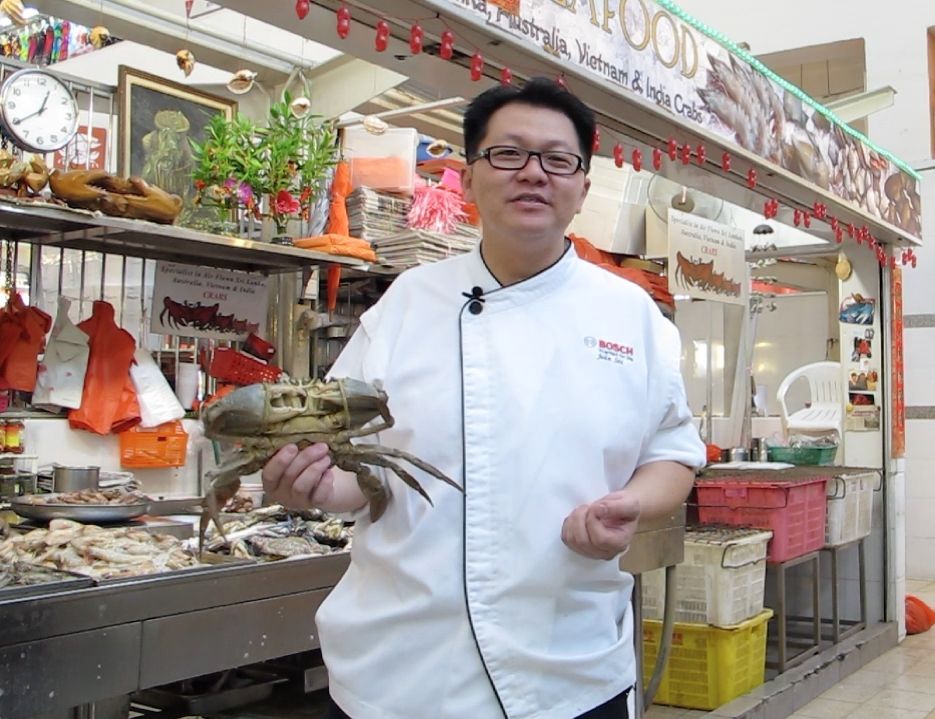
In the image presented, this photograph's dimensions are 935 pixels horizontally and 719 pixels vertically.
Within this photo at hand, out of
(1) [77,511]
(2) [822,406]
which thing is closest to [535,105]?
(1) [77,511]

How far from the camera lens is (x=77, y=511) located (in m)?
3.65

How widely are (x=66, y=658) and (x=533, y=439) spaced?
1.54 m

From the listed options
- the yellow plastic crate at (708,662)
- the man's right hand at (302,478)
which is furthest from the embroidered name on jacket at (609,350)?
the yellow plastic crate at (708,662)

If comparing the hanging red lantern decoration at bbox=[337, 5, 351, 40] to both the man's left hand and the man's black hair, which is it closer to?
the man's black hair

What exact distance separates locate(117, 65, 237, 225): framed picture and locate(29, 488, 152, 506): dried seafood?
1124mm

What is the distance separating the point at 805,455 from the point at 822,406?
0.65 m

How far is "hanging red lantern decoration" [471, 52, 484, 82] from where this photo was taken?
3529 mm

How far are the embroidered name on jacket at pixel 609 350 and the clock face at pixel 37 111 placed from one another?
2.98 metres

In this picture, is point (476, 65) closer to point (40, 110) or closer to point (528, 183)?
point (40, 110)

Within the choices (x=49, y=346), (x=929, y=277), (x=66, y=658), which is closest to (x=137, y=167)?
(x=49, y=346)

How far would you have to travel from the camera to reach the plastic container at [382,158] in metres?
4.89

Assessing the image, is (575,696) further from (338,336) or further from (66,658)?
(338,336)

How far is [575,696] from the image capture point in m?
1.68

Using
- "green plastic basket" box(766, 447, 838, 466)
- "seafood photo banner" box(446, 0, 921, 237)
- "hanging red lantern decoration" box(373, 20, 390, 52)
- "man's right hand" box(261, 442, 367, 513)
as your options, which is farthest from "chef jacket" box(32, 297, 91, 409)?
"green plastic basket" box(766, 447, 838, 466)
